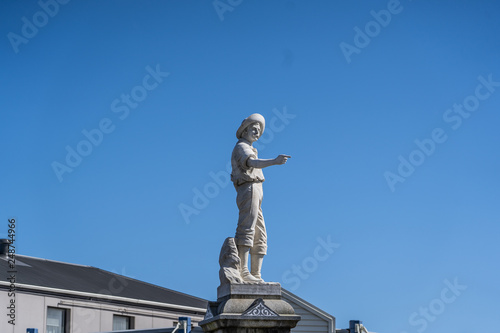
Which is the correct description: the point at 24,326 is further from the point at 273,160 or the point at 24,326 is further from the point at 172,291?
the point at 273,160

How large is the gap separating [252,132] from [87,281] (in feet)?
71.7

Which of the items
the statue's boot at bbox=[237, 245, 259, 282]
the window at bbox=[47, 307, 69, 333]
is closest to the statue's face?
the statue's boot at bbox=[237, 245, 259, 282]

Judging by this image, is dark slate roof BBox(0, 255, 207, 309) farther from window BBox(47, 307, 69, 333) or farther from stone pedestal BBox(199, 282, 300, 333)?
stone pedestal BBox(199, 282, 300, 333)

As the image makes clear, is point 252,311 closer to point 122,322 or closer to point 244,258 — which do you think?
point 244,258

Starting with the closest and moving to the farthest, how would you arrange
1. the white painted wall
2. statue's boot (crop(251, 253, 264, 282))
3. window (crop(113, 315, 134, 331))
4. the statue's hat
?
statue's boot (crop(251, 253, 264, 282))
the statue's hat
the white painted wall
window (crop(113, 315, 134, 331))

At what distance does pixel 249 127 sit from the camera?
57.7 feet

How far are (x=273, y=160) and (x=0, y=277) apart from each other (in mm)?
18666

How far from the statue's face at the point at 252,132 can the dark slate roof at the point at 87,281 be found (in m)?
17.3

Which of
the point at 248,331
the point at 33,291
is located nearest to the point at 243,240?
the point at 248,331

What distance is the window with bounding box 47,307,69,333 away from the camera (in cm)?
3341

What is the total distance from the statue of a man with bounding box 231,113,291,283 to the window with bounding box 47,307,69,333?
18.0m

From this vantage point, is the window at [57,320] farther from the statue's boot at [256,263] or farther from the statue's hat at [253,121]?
the statue's hat at [253,121]

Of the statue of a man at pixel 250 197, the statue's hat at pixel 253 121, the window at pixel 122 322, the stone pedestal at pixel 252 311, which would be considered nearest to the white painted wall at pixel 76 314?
the window at pixel 122 322

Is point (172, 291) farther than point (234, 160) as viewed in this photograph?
Yes
